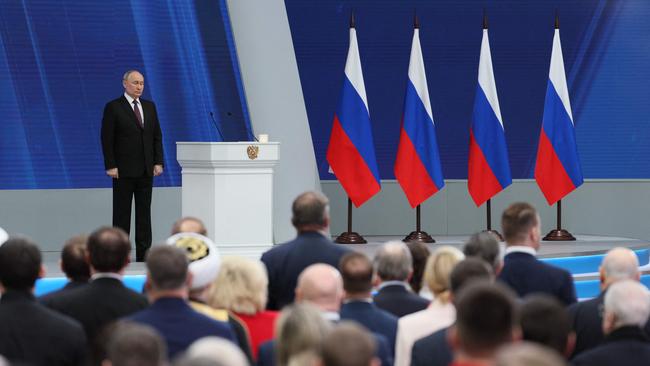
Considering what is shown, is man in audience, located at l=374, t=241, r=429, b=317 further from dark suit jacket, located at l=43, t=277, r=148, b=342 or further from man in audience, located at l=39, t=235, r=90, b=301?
man in audience, located at l=39, t=235, r=90, b=301

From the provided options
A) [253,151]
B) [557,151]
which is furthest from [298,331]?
[557,151]

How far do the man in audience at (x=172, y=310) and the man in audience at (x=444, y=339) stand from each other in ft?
1.93

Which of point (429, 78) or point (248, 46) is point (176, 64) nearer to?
point (248, 46)

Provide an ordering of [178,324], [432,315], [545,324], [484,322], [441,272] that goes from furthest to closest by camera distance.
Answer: [441,272]
[432,315]
[178,324]
[545,324]
[484,322]

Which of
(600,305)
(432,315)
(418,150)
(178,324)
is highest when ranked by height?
(178,324)

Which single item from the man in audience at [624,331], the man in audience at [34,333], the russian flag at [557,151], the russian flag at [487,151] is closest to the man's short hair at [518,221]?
the man in audience at [624,331]

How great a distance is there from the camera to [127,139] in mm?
8219

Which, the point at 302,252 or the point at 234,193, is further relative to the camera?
the point at 234,193

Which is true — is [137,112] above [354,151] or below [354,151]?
above

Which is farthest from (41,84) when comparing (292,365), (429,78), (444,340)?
(292,365)

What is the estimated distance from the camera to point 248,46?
1038cm

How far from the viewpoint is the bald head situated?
3537 millimetres

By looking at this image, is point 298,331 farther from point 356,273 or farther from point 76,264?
point 76,264

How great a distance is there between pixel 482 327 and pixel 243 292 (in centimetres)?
158
